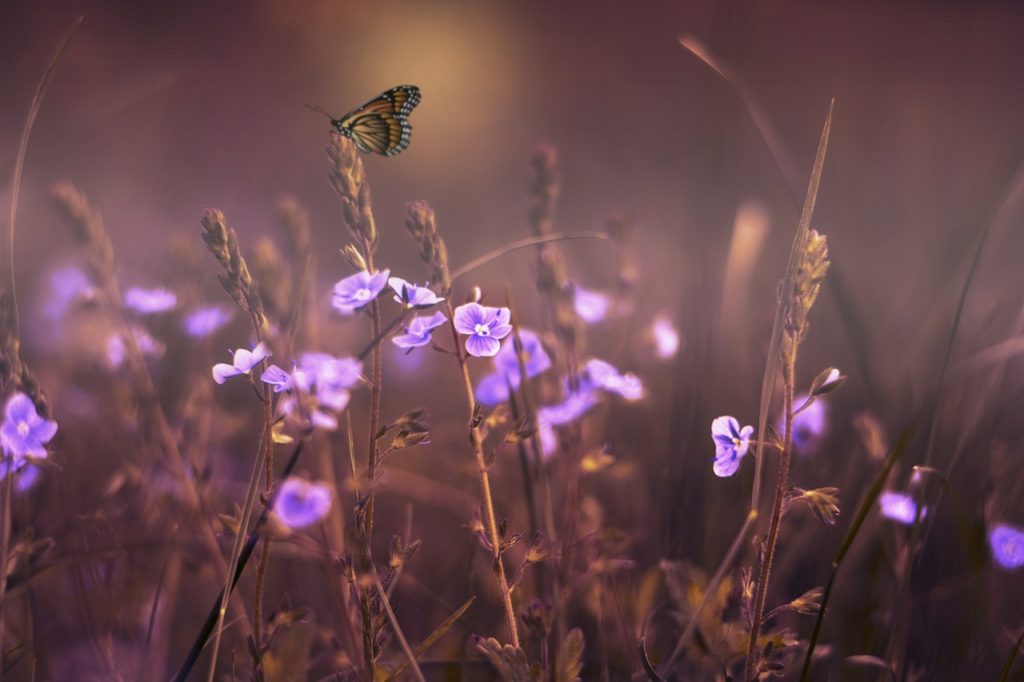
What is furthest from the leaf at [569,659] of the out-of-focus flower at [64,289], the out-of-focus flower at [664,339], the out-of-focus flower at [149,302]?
the out-of-focus flower at [64,289]

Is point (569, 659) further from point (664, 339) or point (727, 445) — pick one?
point (664, 339)

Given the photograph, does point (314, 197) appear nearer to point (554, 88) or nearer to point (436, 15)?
point (436, 15)

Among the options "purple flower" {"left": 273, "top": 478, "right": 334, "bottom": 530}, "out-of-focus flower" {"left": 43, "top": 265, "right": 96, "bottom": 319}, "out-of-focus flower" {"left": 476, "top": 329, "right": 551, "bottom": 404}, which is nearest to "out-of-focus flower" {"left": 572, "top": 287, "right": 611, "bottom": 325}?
"out-of-focus flower" {"left": 476, "top": 329, "right": 551, "bottom": 404}

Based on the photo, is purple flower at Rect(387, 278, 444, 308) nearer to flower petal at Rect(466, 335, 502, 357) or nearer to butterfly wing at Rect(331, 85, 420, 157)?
flower petal at Rect(466, 335, 502, 357)

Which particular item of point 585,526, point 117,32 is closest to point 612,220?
point 585,526

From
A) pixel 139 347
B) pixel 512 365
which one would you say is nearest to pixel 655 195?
pixel 512 365

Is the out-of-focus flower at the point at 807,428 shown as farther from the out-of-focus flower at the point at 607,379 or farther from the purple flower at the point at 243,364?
the purple flower at the point at 243,364
